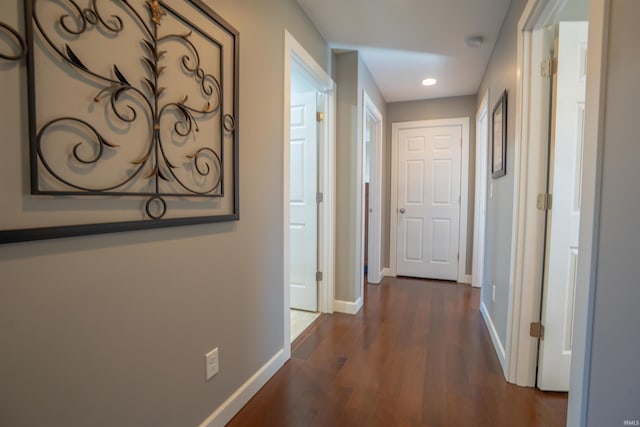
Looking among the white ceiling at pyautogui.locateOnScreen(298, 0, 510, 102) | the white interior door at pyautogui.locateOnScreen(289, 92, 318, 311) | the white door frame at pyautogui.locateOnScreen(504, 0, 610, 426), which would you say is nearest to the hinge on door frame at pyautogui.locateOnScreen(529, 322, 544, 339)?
the white door frame at pyautogui.locateOnScreen(504, 0, 610, 426)

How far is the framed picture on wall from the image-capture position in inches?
80.5

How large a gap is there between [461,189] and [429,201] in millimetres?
405

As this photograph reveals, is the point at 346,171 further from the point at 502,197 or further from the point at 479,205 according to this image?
the point at 479,205

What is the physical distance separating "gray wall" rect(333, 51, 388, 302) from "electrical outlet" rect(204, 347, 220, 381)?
1.58 metres

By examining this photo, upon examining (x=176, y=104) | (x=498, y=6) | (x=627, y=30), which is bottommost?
(x=176, y=104)

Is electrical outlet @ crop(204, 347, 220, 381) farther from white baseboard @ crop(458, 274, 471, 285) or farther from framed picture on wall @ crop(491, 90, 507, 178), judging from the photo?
white baseboard @ crop(458, 274, 471, 285)

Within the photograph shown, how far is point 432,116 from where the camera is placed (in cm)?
389

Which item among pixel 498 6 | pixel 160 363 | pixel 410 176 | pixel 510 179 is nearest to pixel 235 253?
pixel 160 363

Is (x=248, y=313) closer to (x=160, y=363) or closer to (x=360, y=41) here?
(x=160, y=363)

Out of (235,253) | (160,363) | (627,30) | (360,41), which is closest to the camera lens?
(627,30)

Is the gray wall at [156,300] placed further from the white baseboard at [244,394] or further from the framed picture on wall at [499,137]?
the framed picture on wall at [499,137]

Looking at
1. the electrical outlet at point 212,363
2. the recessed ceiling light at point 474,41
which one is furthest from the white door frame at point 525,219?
the electrical outlet at point 212,363

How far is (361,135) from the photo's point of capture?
9.16 feet

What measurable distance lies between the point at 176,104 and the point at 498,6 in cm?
210
